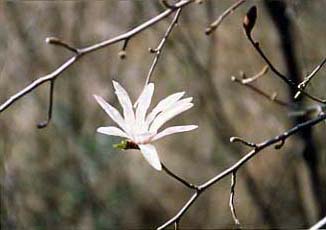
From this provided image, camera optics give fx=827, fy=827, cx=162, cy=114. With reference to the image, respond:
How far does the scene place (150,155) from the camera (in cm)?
107

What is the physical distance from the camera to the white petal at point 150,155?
1.04 metres

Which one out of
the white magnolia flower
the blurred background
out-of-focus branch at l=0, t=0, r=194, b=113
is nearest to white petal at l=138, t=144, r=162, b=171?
the white magnolia flower

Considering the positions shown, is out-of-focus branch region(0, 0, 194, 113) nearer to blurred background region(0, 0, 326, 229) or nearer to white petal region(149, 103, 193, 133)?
white petal region(149, 103, 193, 133)

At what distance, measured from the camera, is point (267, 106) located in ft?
12.3

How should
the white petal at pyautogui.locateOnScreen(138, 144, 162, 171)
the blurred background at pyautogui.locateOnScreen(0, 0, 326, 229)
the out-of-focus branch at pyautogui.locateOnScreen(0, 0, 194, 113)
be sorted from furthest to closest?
the blurred background at pyautogui.locateOnScreen(0, 0, 326, 229), the out-of-focus branch at pyautogui.locateOnScreen(0, 0, 194, 113), the white petal at pyautogui.locateOnScreen(138, 144, 162, 171)

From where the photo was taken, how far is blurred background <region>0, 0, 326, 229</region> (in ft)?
11.4

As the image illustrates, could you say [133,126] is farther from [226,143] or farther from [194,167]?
[194,167]

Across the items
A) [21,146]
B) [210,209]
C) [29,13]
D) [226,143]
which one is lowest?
[210,209]

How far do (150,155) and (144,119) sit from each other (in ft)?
0.29

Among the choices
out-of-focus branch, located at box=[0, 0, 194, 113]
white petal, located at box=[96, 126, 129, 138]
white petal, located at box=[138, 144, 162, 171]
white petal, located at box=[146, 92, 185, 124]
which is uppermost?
out-of-focus branch, located at box=[0, 0, 194, 113]

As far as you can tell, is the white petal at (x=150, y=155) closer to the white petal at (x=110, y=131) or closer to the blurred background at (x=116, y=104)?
the white petal at (x=110, y=131)

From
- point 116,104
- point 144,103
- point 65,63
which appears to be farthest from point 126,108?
point 116,104

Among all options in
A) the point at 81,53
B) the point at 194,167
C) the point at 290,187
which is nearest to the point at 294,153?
the point at 290,187

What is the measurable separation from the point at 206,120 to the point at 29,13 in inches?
37.2
